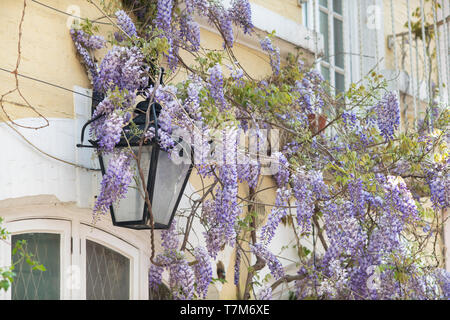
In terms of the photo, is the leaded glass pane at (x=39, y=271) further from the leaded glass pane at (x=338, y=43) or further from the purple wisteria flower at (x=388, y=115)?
the leaded glass pane at (x=338, y=43)

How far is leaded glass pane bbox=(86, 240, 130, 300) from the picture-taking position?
14.6 ft

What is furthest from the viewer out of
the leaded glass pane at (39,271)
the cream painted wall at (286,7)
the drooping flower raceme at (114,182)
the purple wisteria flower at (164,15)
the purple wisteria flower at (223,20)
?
the cream painted wall at (286,7)

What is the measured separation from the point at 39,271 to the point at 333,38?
3.55 m

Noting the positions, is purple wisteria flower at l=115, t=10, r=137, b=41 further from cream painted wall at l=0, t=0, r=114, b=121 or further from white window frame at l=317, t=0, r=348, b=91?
white window frame at l=317, t=0, r=348, b=91

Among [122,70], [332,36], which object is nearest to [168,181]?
[122,70]

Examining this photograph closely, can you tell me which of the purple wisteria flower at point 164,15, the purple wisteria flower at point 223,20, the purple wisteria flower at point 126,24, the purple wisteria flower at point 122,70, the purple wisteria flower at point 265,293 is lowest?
the purple wisteria flower at point 265,293

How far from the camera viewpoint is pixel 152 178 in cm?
408

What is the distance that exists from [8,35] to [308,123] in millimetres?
2105

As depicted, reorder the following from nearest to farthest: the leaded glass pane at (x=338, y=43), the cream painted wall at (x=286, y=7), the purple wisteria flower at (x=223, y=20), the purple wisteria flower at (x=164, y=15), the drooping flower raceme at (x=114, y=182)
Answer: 1. the drooping flower raceme at (x=114, y=182)
2. the purple wisteria flower at (x=164, y=15)
3. the purple wisteria flower at (x=223, y=20)
4. the cream painted wall at (x=286, y=7)
5. the leaded glass pane at (x=338, y=43)

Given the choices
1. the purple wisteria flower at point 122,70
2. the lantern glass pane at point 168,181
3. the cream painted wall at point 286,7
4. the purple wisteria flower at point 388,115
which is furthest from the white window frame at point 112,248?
the cream painted wall at point 286,7

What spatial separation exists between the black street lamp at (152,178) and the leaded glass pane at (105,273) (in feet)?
1.38

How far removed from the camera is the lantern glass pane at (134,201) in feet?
13.4

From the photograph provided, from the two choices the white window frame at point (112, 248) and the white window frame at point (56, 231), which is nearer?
the white window frame at point (56, 231)
